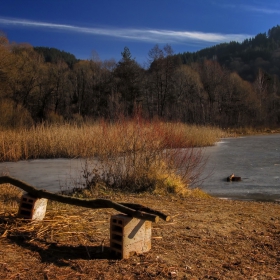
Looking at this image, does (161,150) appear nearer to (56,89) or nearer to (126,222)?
(126,222)

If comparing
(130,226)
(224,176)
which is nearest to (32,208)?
(130,226)

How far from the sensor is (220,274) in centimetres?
280

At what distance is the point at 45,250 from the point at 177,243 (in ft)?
3.87

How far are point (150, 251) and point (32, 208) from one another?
1.29 m

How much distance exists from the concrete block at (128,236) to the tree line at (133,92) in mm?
24500

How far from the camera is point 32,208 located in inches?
148

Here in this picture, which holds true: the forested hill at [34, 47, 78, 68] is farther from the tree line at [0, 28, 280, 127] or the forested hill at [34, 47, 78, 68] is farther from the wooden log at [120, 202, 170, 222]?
the wooden log at [120, 202, 170, 222]

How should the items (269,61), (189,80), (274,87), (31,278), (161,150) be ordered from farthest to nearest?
(269,61)
(274,87)
(189,80)
(161,150)
(31,278)

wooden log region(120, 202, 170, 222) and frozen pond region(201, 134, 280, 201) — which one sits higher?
wooden log region(120, 202, 170, 222)

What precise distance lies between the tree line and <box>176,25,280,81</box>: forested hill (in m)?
38.2

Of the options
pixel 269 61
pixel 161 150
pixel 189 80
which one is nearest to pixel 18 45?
pixel 189 80

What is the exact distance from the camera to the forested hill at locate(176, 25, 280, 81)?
3632 inches

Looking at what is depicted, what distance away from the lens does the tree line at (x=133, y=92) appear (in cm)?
3484

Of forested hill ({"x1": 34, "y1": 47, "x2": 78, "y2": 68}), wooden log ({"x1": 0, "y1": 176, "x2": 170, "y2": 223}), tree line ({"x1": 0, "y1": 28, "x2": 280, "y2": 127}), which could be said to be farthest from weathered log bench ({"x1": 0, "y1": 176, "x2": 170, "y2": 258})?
forested hill ({"x1": 34, "y1": 47, "x2": 78, "y2": 68})
